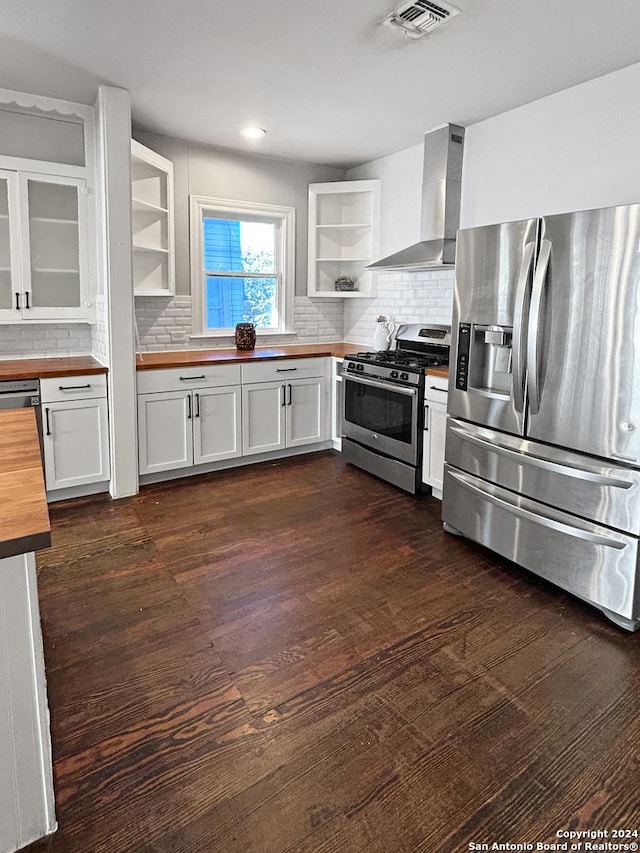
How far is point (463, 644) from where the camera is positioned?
2.25m

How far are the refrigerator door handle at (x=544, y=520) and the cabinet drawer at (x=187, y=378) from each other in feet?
6.19

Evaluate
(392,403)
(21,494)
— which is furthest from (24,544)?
(392,403)

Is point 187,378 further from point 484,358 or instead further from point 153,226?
point 484,358

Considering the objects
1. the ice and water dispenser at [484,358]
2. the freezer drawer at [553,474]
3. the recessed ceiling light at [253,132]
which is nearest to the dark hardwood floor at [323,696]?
the freezer drawer at [553,474]

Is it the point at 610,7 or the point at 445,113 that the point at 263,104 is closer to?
the point at 445,113

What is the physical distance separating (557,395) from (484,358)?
0.53 meters

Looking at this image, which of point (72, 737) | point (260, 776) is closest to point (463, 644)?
point (260, 776)

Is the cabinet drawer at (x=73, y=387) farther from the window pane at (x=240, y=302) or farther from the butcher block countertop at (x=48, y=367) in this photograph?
the window pane at (x=240, y=302)

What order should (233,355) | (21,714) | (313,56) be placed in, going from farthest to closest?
(233,355) → (313,56) → (21,714)

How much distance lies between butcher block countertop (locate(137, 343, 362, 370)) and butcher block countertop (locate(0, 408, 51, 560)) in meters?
1.85

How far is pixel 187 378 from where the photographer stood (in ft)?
13.2

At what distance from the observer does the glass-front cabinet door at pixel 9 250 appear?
351 centimetres

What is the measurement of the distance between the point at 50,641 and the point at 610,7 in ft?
11.4

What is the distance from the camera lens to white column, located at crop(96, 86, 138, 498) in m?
3.38
